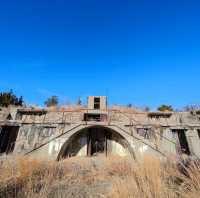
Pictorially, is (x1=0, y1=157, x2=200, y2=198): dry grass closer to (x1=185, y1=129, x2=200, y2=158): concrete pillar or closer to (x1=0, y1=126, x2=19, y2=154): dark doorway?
(x1=185, y1=129, x2=200, y2=158): concrete pillar

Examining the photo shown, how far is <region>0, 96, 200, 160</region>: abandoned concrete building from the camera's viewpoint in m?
15.1

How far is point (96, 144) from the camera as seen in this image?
60.1 ft

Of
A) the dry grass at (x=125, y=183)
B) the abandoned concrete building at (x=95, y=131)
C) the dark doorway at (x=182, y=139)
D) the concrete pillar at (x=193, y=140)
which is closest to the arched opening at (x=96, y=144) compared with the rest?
the abandoned concrete building at (x=95, y=131)

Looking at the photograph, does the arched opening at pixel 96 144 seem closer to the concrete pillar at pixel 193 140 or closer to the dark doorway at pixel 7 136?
the dark doorway at pixel 7 136

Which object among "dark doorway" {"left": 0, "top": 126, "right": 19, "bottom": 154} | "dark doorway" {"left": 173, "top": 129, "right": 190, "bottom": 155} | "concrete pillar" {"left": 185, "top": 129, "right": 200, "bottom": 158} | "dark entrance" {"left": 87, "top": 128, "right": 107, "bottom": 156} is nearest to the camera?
"concrete pillar" {"left": 185, "top": 129, "right": 200, "bottom": 158}

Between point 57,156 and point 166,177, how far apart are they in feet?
41.7

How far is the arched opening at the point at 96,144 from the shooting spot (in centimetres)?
1717

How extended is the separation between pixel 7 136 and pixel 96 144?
11204 millimetres

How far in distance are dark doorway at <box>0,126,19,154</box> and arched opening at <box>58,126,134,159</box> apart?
7.19m

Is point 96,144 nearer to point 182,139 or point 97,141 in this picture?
point 97,141

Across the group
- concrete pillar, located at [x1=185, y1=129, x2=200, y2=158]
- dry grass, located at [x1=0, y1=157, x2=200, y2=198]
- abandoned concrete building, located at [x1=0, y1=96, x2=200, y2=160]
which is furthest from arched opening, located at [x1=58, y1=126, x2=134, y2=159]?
dry grass, located at [x1=0, y1=157, x2=200, y2=198]

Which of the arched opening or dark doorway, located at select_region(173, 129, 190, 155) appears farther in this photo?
dark doorway, located at select_region(173, 129, 190, 155)

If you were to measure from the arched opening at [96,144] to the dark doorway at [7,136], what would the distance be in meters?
7.19

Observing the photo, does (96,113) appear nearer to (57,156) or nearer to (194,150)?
(57,156)
